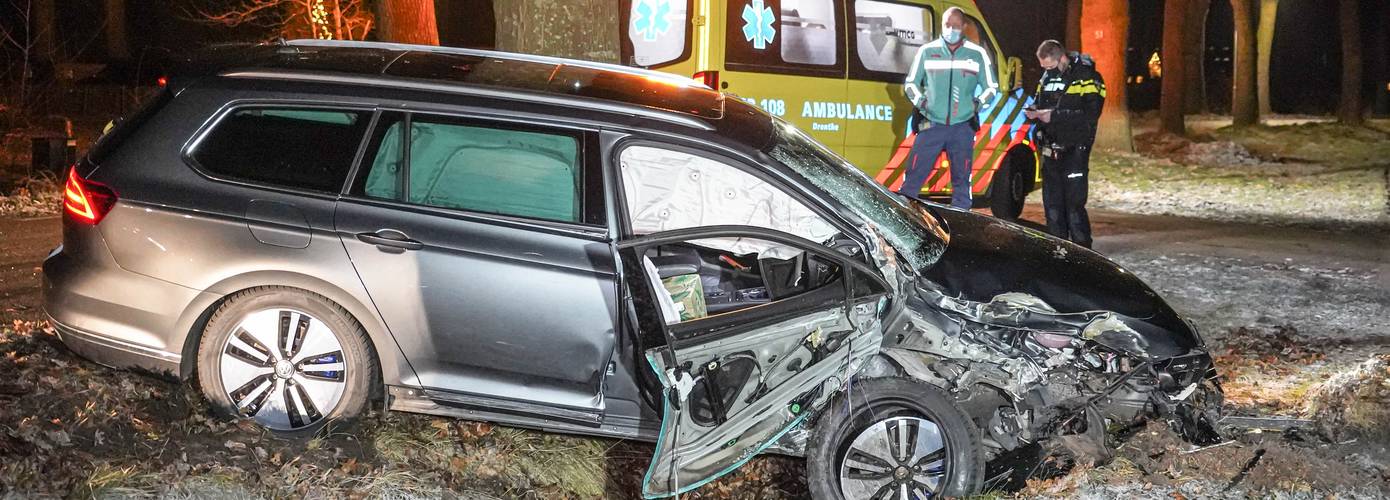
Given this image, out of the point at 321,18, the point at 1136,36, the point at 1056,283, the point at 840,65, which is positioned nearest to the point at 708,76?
the point at 840,65

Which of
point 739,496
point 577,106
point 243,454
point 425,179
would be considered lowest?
point 739,496

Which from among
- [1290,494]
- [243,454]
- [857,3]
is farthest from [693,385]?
[857,3]

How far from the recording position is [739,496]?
453 centimetres

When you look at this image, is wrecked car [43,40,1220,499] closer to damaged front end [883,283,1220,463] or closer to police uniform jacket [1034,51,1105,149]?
damaged front end [883,283,1220,463]

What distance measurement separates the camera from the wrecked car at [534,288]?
396cm

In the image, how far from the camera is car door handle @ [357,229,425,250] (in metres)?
4.13

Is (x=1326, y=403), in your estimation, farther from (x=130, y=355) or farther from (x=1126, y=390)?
(x=130, y=355)

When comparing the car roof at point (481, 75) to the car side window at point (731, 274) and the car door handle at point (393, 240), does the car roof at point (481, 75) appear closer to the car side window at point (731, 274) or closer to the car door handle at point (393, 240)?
the car side window at point (731, 274)

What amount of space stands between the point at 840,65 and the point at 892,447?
19.7 ft

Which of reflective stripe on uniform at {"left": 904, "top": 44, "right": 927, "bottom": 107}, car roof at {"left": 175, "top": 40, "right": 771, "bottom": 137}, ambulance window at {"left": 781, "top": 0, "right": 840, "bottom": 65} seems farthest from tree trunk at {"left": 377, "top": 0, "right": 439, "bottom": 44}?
car roof at {"left": 175, "top": 40, "right": 771, "bottom": 137}

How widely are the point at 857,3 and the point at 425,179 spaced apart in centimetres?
607

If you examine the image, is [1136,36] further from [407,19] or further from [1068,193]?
[1068,193]

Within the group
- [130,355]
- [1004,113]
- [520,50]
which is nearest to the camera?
[130,355]

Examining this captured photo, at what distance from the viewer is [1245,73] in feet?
84.3
